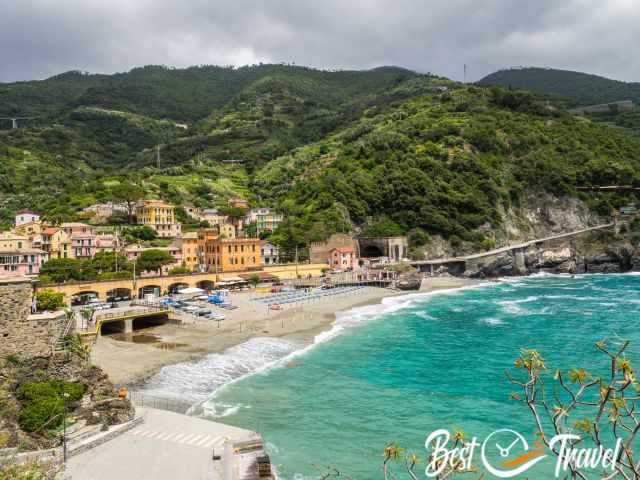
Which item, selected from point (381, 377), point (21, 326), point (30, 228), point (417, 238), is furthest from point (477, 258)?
point (21, 326)

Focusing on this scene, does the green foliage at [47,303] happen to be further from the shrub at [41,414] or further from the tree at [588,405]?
the tree at [588,405]

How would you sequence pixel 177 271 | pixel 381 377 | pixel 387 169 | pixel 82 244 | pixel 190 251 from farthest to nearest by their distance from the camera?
pixel 387 169, pixel 190 251, pixel 82 244, pixel 177 271, pixel 381 377

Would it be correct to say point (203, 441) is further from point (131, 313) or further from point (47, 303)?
point (131, 313)

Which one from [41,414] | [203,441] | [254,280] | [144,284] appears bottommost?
[203,441]

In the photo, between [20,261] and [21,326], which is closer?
[21,326]

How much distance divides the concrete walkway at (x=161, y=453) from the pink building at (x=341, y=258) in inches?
2422

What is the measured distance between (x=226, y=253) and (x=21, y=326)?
5143 centimetres

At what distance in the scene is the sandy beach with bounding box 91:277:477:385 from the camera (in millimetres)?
33812

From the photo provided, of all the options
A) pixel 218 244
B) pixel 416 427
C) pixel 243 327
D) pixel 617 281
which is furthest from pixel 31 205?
pixel 617 281

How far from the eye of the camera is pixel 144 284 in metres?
59.6

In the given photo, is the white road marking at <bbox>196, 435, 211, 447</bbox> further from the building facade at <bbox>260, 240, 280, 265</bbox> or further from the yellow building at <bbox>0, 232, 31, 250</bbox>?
the building facade at <bbox>260, 240, 280, 265</bbox>

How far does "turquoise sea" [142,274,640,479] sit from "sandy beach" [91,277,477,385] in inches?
63.7

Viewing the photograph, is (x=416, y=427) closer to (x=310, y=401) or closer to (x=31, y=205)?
(x=310, y=401)

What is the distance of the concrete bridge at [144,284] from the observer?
5303 cm
